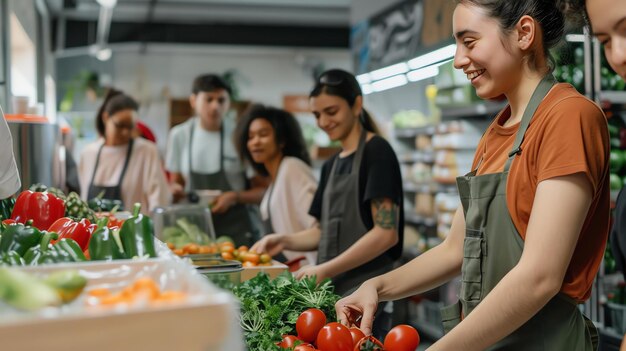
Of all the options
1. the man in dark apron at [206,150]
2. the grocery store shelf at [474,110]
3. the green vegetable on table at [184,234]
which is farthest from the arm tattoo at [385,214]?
the grocery store shelf at [474,110]

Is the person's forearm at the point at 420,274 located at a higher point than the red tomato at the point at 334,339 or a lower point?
higher

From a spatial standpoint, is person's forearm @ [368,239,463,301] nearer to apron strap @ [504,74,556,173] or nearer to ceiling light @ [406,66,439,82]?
apron strap @ [504,74,556,173]

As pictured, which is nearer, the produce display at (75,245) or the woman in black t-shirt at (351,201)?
the produce display at (75,245)

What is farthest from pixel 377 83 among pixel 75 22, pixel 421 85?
pixel 75 22

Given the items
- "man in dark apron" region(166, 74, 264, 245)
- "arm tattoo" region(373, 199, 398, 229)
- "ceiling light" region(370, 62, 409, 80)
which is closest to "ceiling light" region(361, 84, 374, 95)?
"ceiling light" region(370, 62, 409, 80)

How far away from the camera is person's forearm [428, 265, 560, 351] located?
1843mm

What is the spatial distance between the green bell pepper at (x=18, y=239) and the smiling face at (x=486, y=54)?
1211 mm

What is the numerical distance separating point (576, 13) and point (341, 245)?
2063mm

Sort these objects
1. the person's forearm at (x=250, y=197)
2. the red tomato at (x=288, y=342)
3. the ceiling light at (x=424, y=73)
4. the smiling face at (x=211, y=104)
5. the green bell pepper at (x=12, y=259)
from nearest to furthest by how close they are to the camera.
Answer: the green bell pepper at (x=12, y=259) → the red tomato at (x=288, y=342) → the person's forearm at (x=250, y=197) → the smiling face at (x=211, y=104) → the ceiling light at (x=424, y=73)

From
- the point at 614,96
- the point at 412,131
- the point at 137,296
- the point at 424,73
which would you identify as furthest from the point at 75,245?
the point at 412,131

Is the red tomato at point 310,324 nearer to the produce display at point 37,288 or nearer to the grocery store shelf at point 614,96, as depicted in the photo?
the produce display at point 37,288

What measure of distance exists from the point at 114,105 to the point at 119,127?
0.55ft

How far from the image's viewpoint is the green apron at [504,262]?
2014 mm

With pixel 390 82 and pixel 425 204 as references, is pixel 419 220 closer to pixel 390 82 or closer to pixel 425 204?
pixel 425 204
